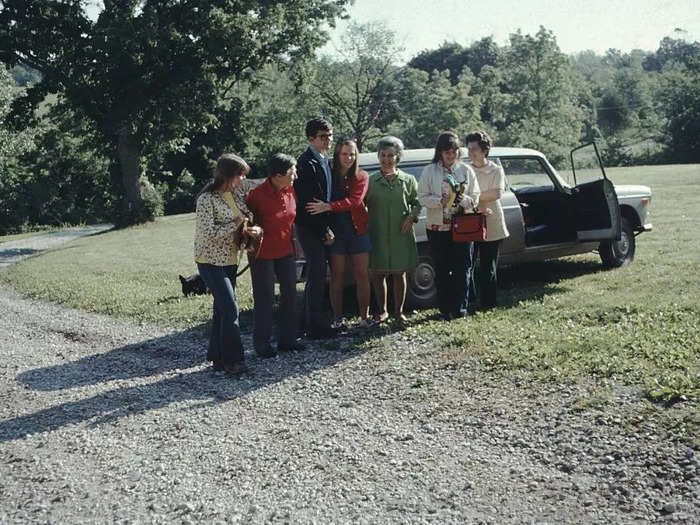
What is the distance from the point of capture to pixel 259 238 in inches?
272

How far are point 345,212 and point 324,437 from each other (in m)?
3.01

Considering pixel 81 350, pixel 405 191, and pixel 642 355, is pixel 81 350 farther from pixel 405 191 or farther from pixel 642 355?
pixel 642 355

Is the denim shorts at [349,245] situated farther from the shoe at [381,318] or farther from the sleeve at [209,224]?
the sleeve at [209,224]

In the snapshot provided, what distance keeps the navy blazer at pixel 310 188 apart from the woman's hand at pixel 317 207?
6cm

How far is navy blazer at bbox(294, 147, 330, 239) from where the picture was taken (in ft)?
24.3

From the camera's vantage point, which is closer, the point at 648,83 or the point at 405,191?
the point at 405,191

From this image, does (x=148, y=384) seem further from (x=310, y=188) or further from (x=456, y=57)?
(x=456, y=57)

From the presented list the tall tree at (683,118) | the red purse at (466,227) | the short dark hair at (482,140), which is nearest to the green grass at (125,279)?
the red purse at (466,227)

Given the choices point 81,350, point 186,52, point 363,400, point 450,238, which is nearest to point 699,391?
point 363,400

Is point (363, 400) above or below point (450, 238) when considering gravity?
below

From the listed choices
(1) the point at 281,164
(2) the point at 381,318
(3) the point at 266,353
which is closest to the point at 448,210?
(2) the point at 381,318

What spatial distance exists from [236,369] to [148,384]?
822mm

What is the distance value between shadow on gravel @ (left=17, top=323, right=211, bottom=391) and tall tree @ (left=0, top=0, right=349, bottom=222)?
1933 centimetres

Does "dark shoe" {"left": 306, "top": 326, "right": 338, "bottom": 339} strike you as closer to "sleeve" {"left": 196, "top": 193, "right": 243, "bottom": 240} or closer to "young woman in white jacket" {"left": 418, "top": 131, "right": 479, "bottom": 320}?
"young woman in white jacket" {"left": 418, "top": 131, "right": 479, "bottom": 320}
